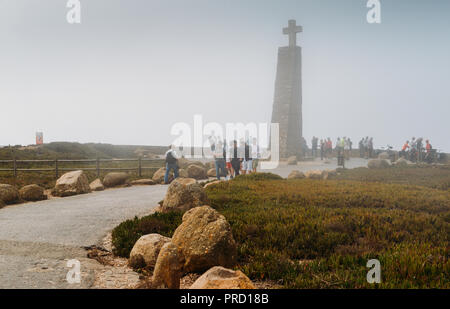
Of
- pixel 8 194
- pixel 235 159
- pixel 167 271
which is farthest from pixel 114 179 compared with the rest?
pixel 167 271

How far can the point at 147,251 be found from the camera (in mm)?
6121

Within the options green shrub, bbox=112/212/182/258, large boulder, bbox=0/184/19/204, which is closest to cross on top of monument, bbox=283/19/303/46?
large boulder, bbox=0/184/19/204

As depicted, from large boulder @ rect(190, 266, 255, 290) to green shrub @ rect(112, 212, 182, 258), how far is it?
9.77 ft

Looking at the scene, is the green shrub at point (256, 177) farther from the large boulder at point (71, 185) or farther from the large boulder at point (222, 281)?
the large boulder at point (222, 281)

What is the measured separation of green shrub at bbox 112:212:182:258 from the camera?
22.7ft

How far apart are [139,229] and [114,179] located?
1073 cm

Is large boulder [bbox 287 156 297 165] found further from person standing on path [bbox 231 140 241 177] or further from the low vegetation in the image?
the low vegetation

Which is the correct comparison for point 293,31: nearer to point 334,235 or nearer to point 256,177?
point 256,177

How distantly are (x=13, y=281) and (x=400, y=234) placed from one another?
277 inches

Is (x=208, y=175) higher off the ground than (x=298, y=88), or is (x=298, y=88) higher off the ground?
(x=298, y=88)
